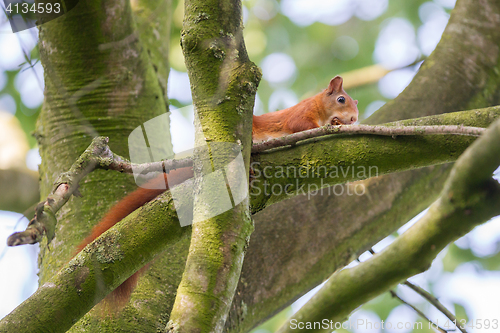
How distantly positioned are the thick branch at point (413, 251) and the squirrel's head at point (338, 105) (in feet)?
3.72

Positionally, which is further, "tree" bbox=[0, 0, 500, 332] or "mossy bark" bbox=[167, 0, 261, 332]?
"tree" bbox=[0, 0, 500, 332]

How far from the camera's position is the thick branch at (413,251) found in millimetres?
1030

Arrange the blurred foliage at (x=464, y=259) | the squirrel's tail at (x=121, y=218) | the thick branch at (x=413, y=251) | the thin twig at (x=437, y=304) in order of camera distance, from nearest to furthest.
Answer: the thick branch at (x=413, y=251), the squirrel's tail at (x=121, y=218), the thin twig at (x=437, y=304), the blurred foliage at (x=464, y=259)

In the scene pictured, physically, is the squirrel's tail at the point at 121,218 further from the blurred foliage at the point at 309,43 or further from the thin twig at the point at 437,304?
the blurred foliage at the point at 309,43

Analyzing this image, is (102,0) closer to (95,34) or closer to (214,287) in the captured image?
(95,34)

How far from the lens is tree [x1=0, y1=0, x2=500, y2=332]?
911 millimetres

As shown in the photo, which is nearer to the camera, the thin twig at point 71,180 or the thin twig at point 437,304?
the thin twig at point 71,180

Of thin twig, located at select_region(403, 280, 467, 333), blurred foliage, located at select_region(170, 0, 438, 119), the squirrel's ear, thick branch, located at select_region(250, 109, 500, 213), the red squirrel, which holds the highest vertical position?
blurred foliage, located at select_region(170, 0, 438, 119)

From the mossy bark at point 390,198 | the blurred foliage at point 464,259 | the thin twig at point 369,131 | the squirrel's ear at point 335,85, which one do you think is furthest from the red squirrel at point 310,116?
the blurred foliage at point 464,259

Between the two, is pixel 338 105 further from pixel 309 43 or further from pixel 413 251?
pixel 309 43

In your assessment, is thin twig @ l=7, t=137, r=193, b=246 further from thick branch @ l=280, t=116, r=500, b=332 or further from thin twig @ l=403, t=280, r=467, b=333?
thin twig @ l=403, t=280, r=467, b=333

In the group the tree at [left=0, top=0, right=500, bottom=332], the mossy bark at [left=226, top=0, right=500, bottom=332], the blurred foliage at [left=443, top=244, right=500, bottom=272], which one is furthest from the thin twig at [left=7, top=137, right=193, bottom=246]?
the blurred foliage at [left=443, top=244, right=500, bottom=272]

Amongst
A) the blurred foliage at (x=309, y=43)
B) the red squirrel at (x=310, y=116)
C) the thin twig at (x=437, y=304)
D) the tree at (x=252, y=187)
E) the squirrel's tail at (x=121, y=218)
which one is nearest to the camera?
the tree at (x=252, y=187)

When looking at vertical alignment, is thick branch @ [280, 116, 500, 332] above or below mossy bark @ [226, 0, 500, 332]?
below
